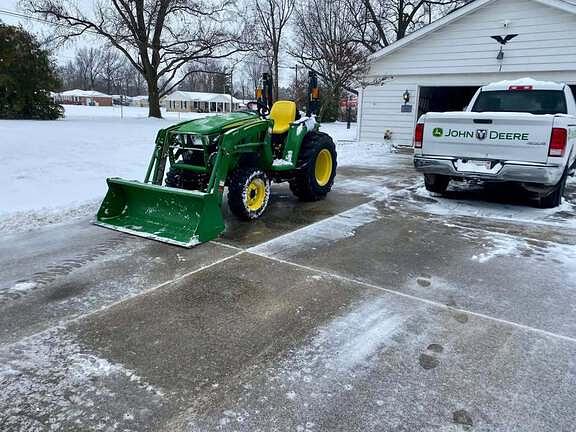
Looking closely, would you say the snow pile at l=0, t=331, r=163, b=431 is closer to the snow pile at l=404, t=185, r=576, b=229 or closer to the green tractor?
the green tractor

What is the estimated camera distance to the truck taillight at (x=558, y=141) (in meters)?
5.84

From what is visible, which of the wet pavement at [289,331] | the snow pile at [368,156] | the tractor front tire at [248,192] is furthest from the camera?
the snow pile at [368,156]

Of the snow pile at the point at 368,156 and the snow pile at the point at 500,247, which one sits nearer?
the snow pile at the point at 500,247

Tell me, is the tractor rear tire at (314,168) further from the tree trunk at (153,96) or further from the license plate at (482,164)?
the tree trunk at (153,96)

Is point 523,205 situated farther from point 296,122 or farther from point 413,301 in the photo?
point 413,301

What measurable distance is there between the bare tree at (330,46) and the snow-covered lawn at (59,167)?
16.0 ft

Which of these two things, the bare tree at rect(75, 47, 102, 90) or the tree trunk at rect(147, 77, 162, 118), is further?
the bare tree at rect(75, 47, 102, 90)

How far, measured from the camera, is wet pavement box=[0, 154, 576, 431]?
2.28 metres

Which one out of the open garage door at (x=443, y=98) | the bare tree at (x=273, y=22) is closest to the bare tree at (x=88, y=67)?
the bare tree at (x=273, y=22)

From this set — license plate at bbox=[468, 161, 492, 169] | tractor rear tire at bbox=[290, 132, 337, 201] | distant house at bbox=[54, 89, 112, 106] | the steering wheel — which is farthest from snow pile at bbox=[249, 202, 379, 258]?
distant house at bbox=[54, 89, 112, 106]

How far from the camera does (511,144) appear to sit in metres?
6.16

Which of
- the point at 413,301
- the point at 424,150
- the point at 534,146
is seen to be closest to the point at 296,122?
the point at 424,150

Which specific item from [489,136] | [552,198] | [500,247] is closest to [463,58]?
[552,198]

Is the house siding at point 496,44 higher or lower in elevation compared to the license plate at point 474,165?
higher
